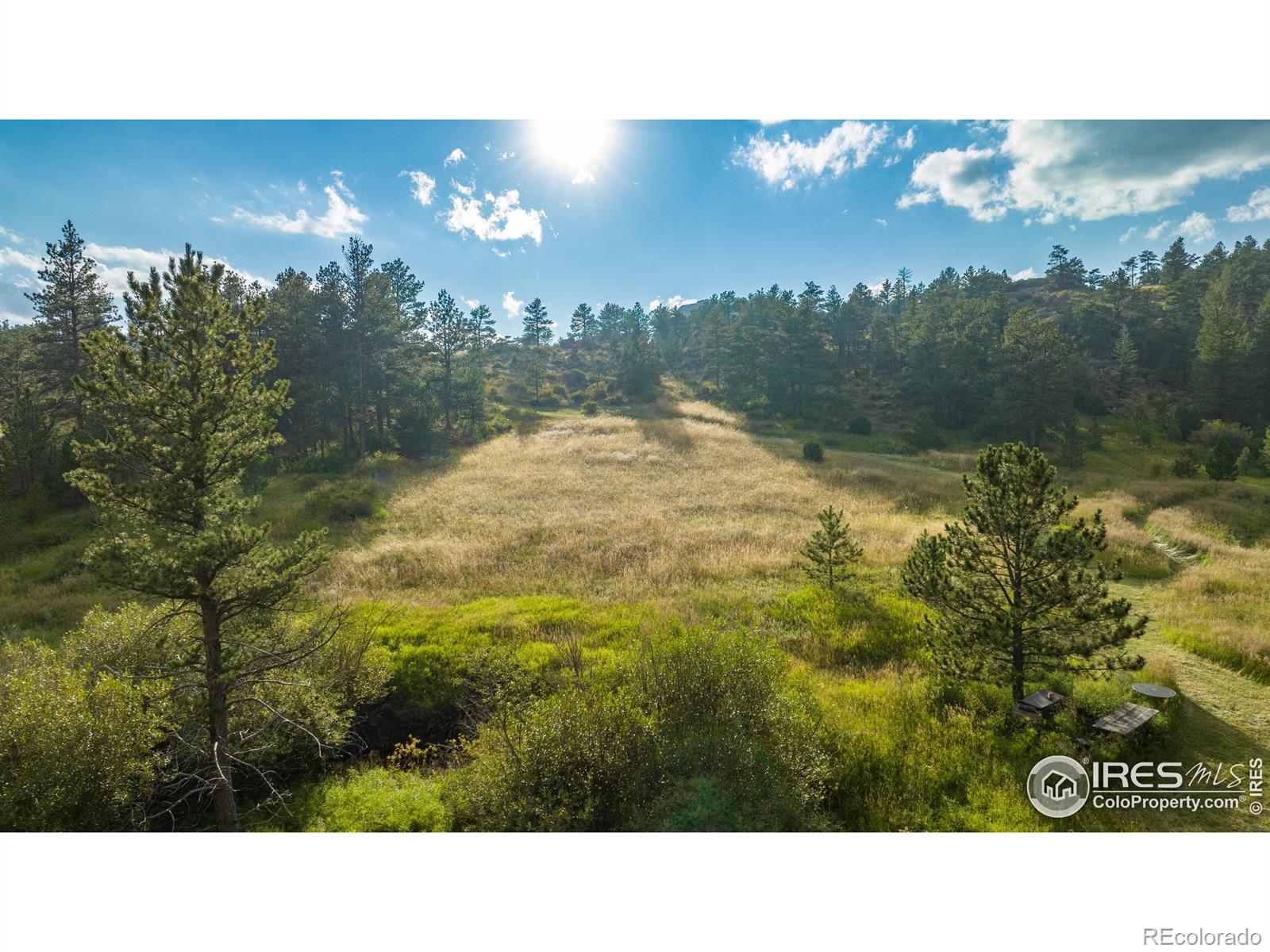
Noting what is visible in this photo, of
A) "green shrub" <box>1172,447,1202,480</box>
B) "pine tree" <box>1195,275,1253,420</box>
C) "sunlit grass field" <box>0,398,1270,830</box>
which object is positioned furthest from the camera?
"pine tree" <box>1195,275,1253,420</box>

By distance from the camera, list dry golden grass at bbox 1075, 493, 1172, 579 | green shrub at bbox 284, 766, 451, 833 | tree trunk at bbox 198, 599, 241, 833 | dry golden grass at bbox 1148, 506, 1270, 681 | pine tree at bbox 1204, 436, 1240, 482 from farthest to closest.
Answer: pine tree at bbox 1204, 436, 1240, 482 → dry golden grass at bbox 1075, 493, 1172, 579 → dry golden grass at bbox 1148, 506, 1270, 681 → green shrub at bbox 284, 766, 451, 833 → tree trunk at bbox 198, 599, 241, 833

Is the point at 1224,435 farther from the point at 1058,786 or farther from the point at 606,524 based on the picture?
the point at 1058,786

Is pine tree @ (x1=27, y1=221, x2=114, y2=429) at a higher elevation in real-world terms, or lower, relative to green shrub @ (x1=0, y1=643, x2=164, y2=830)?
higher

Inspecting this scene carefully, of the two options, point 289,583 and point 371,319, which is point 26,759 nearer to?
point 289,583

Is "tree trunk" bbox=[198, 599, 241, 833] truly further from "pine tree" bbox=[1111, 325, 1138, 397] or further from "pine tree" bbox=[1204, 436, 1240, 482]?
"pine tree" bbox=[1111, 325, 1138, 397]

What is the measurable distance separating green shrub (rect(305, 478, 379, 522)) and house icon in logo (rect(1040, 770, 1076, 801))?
28.2 m

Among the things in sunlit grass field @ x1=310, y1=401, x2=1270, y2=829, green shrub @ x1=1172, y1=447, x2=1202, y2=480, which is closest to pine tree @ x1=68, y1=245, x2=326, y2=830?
sunlit grass field @ x1=310, y1=401, x2=1270, y2=829

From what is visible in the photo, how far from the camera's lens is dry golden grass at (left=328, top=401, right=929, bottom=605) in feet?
57.3

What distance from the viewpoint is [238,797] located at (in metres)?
9.62

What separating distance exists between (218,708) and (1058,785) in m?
13.0

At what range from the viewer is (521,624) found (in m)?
13.8

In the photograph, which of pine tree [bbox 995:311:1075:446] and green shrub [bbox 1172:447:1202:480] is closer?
green shrub [bbox 1172:447:1202:480]

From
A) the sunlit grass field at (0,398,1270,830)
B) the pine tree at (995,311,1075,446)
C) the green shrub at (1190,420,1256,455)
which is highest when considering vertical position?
the pine tree at (995,311,1075,446)

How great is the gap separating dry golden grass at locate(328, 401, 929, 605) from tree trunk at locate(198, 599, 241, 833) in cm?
787
